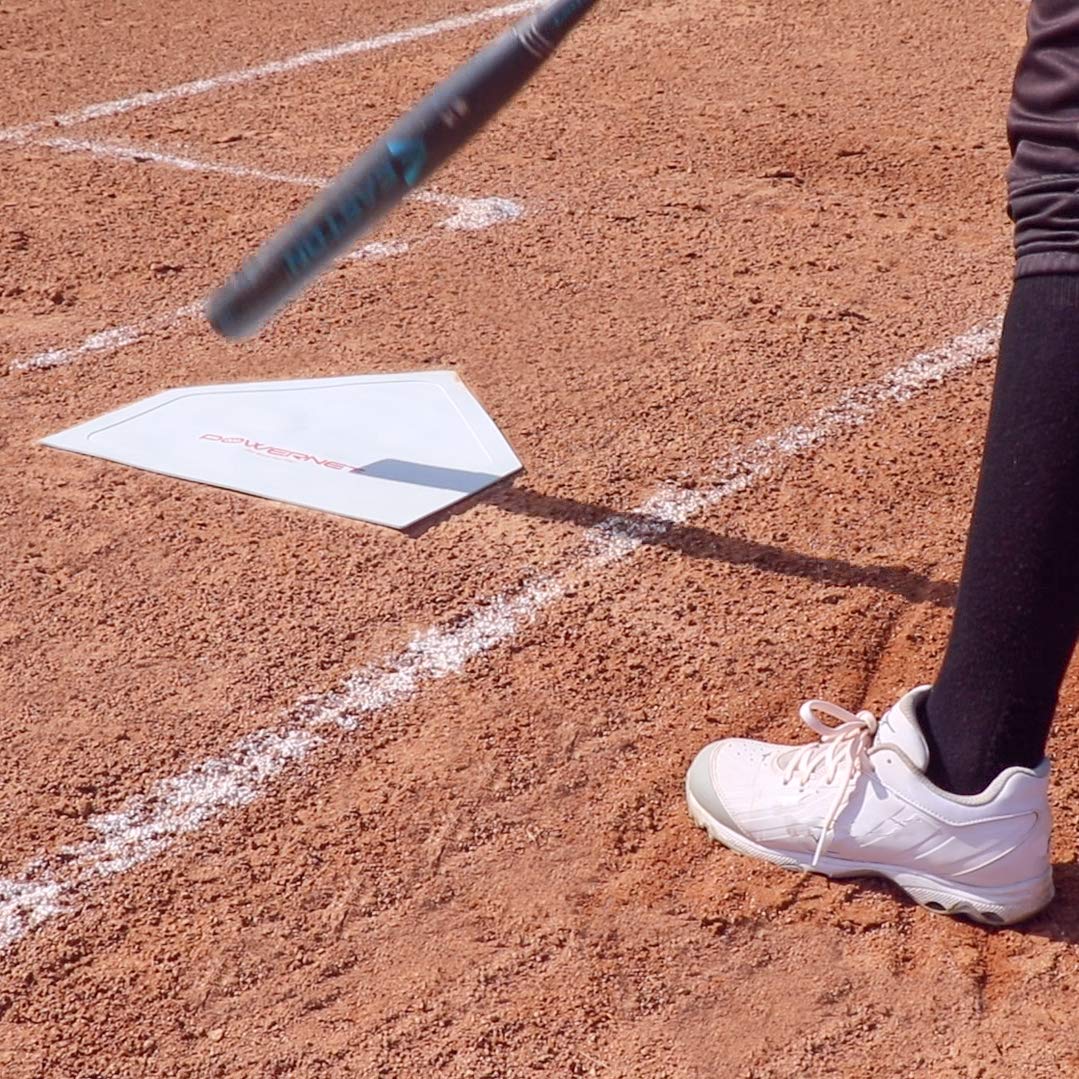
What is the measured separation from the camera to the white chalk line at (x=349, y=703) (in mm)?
1963

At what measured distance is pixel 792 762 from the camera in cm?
199

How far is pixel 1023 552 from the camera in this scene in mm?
1686

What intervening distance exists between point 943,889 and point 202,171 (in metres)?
3.24

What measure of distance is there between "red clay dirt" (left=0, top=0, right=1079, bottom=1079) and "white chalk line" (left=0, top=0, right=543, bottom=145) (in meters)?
0.18

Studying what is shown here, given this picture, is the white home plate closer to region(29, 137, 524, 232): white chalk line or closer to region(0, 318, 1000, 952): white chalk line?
region(0, 318, 1000, 952): white chalk line

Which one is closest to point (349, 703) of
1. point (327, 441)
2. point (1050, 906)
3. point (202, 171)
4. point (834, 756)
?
point (834, 756)

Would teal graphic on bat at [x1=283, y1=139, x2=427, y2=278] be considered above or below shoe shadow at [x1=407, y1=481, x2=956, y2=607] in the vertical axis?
above

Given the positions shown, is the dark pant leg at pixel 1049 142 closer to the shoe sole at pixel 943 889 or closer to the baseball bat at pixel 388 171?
the baseball bat at pixel 388 171

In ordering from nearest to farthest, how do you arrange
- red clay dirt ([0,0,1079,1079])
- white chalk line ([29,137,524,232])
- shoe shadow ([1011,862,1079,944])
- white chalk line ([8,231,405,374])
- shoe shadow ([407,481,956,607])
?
red clay dirt ([0,0,1079,1079]) → shoe shadow ([1011,862,1079,944]) → shoe shadow ([407,481,956,607]) → white chalk line ([8,231,405,374]) → white chalk line ([29,137,524,232])

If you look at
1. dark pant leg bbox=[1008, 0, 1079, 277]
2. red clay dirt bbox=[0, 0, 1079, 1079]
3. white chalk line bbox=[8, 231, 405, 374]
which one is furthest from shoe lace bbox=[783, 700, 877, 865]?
white chalk line bbox=[8, 231, 405, 374]

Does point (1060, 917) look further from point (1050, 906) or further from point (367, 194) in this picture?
point (367, 194)

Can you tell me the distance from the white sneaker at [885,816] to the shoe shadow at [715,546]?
62 cm

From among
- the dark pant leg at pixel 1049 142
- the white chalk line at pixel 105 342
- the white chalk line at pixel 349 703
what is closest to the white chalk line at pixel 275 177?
the white chalk line at pixel 105 342

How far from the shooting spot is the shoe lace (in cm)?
192
